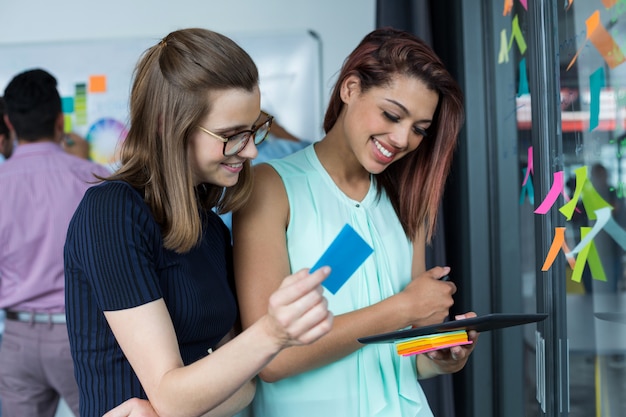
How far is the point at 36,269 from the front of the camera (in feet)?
9.30

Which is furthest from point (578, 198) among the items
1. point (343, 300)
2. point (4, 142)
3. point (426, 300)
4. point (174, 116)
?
point (4, 142)

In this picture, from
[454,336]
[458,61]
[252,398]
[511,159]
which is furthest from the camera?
[458,61]

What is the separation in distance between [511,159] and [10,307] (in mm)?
1982

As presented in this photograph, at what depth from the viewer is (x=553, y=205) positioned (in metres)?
1.51

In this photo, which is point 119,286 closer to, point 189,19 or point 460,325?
point 460,325

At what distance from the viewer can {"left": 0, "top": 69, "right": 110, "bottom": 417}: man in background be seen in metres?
2.83

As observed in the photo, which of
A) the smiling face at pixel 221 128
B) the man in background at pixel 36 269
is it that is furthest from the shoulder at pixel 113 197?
the man in background at pixel 36 269

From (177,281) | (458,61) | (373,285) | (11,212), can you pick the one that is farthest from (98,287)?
(11,212)

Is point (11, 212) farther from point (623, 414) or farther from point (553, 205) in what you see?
point (623, 414)

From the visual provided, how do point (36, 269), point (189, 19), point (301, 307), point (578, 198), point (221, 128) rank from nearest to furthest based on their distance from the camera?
1. point (301, 307)
2. point (221, 128)
3. point (578, 198)
4. point (36, 269)
5. point (189, 19)

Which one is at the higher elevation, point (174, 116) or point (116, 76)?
point (116, 76)

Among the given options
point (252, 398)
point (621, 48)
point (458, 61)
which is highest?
point (458, 61)

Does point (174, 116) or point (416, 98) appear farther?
point (416, 98)

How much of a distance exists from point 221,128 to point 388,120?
0.45 metres
